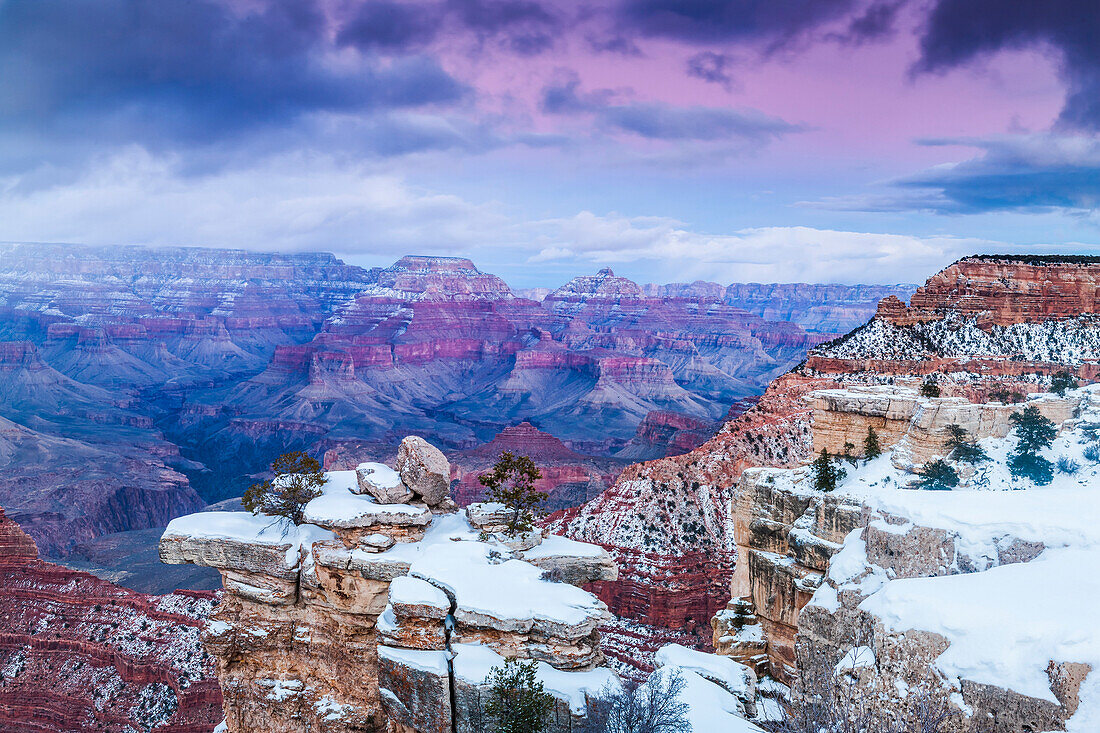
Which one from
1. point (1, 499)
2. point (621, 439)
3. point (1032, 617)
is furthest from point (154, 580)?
point (621, 439)

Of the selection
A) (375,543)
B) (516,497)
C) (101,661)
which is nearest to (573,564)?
(516,497)

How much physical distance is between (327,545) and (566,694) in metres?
8.43

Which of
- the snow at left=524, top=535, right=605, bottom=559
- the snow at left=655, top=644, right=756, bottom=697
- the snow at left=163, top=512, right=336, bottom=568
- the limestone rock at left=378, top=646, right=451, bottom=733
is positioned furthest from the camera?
the snow at left=163, top=512, right=336, bottom=568

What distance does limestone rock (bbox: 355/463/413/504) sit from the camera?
2145 cm

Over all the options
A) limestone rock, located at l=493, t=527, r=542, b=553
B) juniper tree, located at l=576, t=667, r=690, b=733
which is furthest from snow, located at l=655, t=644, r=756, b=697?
limestone rock, located at l=493, t=527, r=542, b=553

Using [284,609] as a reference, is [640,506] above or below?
below

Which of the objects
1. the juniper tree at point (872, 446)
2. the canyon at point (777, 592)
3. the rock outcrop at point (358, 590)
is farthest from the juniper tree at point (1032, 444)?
the rock outcrop at point (358, 590)

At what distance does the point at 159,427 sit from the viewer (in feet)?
570

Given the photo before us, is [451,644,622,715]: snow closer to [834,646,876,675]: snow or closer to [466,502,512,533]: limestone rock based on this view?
[466,502,512,533]: limestone rock

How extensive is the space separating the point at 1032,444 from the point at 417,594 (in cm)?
1927

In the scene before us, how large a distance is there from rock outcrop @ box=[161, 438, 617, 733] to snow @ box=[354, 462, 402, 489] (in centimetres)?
11

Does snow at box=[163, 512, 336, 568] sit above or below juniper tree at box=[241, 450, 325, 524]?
below

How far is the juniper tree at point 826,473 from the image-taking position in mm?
24922

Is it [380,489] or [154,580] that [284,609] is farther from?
[154,580]
